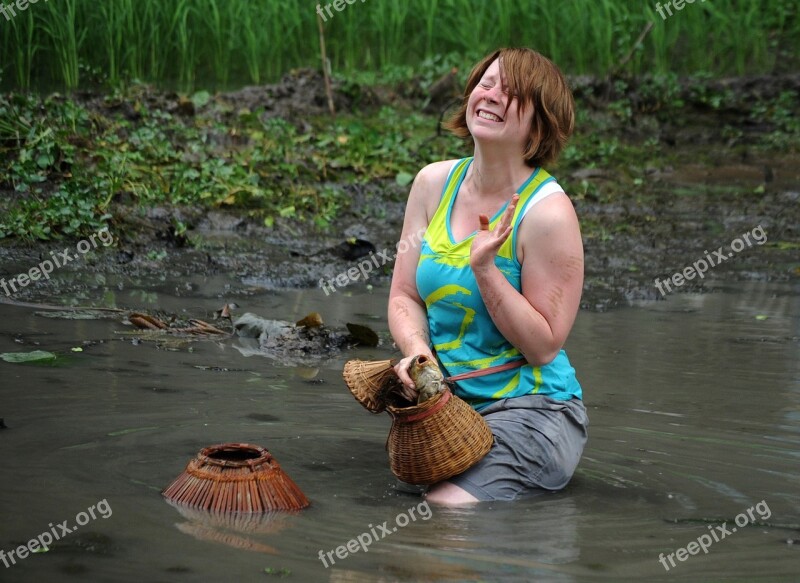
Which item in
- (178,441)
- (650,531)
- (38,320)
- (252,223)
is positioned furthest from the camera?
(252,223)

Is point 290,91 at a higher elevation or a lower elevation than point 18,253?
higher

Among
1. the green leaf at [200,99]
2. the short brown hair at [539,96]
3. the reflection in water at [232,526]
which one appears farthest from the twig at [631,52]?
the reflection in water at [232,526]

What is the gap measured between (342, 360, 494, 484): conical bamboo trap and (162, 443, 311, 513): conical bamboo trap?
32 cm

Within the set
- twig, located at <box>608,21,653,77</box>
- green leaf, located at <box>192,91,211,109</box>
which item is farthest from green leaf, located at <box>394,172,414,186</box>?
twig, located at <box>608,21,653,77</box>

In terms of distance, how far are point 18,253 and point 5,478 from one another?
10.8ft

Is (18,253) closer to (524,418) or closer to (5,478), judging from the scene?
(5,478)

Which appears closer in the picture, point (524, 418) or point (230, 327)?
point (524, 418)

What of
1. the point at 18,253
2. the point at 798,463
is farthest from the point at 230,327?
the point at 798,463

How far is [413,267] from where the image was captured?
3855mm

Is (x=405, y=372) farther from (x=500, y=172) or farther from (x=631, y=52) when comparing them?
(x=631, y=52)

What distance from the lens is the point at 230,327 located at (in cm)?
562

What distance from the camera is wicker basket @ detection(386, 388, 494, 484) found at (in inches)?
132

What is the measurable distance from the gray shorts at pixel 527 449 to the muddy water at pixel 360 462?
66mm

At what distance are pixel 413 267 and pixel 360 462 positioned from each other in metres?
0.64
